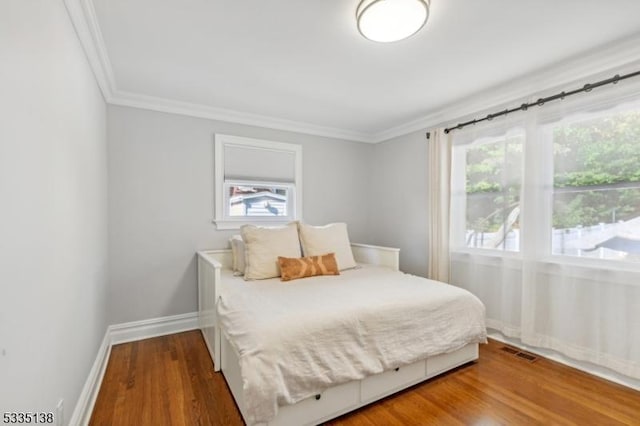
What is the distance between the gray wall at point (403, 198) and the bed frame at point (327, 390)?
1.38 m

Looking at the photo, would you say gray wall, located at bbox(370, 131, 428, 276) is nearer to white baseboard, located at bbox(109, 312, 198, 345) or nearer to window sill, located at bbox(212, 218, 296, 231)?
window sill, located at bbox(212, 218, 296, 231)

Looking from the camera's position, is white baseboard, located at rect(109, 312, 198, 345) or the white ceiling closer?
the white ceiling

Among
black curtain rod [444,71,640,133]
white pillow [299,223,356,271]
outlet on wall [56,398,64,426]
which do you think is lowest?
outlet on wall [56,398,64,426]

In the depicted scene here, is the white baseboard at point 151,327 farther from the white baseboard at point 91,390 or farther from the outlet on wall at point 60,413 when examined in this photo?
the outlet on wall at point 60,413

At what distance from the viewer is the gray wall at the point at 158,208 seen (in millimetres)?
2713

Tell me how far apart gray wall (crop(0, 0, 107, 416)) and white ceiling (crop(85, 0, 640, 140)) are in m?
0.44

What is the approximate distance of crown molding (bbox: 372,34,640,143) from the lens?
1.97 m

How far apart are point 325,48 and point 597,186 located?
223cm

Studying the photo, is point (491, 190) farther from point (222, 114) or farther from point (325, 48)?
point (222, 114)

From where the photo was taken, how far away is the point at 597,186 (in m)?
2.15

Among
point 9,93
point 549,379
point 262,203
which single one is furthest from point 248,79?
point 549,379

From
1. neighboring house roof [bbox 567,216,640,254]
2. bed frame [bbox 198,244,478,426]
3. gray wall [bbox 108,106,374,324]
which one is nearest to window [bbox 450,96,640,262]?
neighboring house roof [bbox 567,216,640,254]

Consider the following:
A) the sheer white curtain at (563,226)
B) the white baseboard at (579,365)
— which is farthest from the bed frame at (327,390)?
the sheer white curtain at (563,226)

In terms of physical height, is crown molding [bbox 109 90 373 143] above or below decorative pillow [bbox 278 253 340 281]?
above
